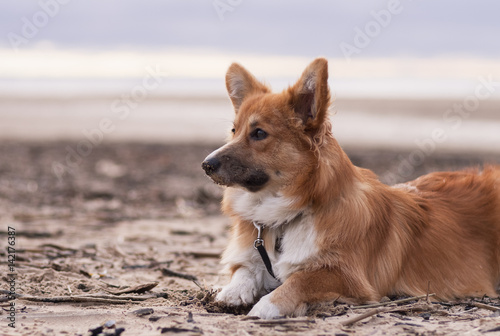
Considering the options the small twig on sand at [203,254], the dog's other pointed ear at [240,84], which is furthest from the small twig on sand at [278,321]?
the small twig on sand at [203,254]

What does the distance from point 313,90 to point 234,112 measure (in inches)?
40.7

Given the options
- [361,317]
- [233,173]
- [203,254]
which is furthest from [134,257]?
[361,317]

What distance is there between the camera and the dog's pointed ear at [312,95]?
14.1ft

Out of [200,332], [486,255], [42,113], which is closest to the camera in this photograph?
[200,332]

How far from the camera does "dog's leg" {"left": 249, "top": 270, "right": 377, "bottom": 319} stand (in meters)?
4.05

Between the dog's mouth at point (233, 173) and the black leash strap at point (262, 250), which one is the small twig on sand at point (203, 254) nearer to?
the black leash strap at point (262, 250)

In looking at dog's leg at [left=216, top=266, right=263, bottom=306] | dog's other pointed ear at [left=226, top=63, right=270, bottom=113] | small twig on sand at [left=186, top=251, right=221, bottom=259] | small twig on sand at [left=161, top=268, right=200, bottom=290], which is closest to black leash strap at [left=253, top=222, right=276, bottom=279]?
dog's leg at [left=216, top=266, right=263, bottom=306]

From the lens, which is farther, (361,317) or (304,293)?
(304,293)

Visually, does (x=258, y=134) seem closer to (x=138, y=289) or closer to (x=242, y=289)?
(x=242, y=289)

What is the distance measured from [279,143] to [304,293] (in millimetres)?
1136

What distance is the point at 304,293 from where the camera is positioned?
4.14m

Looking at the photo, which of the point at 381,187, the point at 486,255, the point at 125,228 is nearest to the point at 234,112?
the point at 381,187

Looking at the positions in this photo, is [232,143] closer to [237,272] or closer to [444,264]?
[237,272]

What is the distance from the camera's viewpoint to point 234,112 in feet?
17.5
